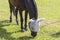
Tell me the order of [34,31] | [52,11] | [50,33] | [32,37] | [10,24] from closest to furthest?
[34,31] → [32,37] → [50,33] → [10,24] → [52,11]

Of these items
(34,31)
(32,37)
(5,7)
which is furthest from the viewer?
(5,7)

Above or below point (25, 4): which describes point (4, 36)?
below

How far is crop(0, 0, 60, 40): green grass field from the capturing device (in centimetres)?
616

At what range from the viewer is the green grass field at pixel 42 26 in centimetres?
616

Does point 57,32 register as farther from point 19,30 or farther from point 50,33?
point 19,30

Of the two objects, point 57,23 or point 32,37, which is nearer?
point 32,37

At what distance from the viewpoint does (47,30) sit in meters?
6.70

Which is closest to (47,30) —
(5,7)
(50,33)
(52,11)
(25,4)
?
(50,33)

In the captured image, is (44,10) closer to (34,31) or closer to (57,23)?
(57,23)

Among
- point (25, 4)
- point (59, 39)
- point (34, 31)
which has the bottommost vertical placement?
point (59, 39)

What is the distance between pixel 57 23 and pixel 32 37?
1.83 metres

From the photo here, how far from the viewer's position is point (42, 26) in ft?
23.4

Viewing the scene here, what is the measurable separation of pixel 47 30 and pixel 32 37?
91cm

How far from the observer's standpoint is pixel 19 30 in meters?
6.66
